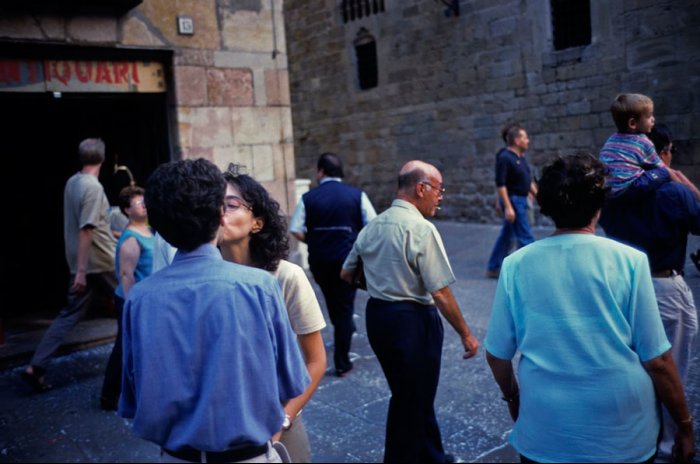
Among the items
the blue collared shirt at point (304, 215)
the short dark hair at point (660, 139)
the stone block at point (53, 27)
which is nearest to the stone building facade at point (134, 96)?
the stone block at point (53, 27)

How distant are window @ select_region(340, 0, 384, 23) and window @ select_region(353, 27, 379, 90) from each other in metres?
0.35

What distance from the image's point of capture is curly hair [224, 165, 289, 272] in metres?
2.39

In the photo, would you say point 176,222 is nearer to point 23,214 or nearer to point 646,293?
point 646,293

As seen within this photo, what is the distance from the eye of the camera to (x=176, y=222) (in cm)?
179

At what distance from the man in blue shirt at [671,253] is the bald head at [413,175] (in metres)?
1.08

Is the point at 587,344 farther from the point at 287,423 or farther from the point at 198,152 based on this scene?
the point at 198,152

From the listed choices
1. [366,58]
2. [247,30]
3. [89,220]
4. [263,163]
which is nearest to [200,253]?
[89,220]

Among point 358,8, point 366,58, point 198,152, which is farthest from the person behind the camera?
point 366,58

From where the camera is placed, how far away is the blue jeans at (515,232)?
25.3 ft

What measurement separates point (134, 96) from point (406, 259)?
179 inches

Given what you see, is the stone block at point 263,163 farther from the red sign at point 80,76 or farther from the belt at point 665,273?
the belt at point 665,273

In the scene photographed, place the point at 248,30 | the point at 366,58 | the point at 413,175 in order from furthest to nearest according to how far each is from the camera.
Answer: the point at 366,58 → the point at 248,30 → the point at 413,175

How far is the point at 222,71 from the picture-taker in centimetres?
693

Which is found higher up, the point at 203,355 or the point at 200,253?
the point at 200,253
